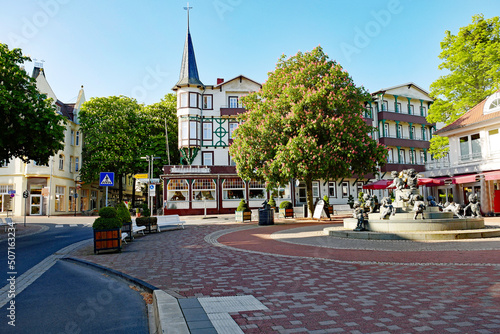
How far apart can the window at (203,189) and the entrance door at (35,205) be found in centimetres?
1756

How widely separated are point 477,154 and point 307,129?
1489 cm

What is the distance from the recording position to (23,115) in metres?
18.1

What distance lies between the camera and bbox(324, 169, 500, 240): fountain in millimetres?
12492

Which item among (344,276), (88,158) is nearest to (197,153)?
(88,158)

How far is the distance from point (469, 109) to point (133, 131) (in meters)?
35.3

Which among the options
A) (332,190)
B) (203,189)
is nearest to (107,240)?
(203,189)

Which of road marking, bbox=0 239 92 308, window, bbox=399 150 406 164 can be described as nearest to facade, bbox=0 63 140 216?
road marking, bbox=0 239 92 308

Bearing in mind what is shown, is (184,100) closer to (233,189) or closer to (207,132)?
(207,132)

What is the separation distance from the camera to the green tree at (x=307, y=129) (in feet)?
67.7

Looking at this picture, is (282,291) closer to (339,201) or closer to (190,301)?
(190,301)

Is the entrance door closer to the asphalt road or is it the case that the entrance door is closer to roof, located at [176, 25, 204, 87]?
roof, located at [176, 25, 204, 87]

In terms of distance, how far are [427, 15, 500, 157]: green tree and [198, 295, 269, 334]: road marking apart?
29095 millimetres

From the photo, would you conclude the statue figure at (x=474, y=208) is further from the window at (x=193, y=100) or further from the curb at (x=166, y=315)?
the window at (x=193, y=100)

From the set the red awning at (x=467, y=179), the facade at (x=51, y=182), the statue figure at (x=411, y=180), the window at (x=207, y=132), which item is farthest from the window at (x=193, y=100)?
the statue figure at (x=411, y=180)
